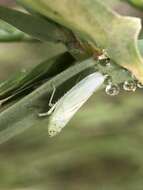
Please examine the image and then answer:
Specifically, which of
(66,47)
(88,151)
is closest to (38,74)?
(66,47)

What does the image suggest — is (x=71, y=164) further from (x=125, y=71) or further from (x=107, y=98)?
(x=125, y=71)

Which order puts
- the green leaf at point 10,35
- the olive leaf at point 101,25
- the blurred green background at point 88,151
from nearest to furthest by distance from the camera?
the olive leaf at point 101,25
the green leaf at point 10,35
the blurred green background at point 88,151

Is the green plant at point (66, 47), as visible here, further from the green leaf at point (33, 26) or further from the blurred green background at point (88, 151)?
the blurred green background at point (88, 151)

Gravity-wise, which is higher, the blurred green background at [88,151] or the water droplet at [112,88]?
the water droplet at [112,88]

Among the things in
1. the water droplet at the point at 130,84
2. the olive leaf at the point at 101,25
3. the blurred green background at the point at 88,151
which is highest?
the olive leaf at the point at 101,25

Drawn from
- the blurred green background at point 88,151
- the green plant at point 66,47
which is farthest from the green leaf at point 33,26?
the blurred green background at point 88,151

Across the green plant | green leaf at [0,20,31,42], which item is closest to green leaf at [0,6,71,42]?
the green plant

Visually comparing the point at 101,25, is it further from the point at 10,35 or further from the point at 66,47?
the point at 10,35
